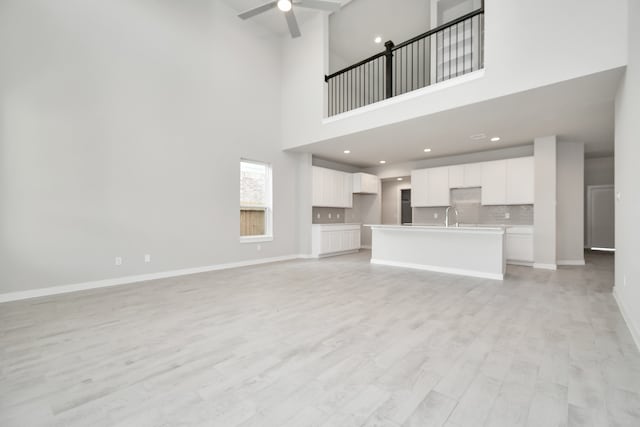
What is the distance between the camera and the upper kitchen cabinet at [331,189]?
7.62 m

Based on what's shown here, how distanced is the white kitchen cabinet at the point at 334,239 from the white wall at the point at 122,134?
5.55 feet

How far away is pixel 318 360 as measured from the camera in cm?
207

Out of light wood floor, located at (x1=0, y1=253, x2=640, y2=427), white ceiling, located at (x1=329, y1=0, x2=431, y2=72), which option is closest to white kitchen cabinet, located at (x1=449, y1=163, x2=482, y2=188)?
white ceiling, located at (x1=329, y1=0, x2=431, y2=72)

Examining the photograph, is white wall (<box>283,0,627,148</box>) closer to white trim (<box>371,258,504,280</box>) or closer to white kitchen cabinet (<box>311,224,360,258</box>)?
white trim (<box>371,258,504,280</box>)

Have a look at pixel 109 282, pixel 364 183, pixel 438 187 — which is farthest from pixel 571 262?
pixel 109 282

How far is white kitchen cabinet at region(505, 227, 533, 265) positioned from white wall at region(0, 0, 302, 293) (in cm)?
559

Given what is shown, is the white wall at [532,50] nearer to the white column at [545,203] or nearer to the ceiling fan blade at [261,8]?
the ceiling fan blade at [261,8]

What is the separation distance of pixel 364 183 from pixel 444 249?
3818 millimetres

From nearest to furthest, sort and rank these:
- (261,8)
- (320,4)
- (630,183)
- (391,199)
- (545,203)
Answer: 1. (630,183)
2. (320,4)
3. (261,8)
4. (545,203)
5. (391,199)

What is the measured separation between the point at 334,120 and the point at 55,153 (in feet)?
14.9

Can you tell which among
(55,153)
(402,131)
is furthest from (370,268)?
(55,153)

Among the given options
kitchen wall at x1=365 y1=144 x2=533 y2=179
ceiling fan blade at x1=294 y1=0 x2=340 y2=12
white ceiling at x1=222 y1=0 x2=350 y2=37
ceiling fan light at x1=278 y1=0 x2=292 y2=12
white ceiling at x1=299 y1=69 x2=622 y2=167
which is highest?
white ceiling at x1=222 y1=0 x2=350 y2=37

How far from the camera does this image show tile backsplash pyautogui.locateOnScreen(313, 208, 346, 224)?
819 centimetres

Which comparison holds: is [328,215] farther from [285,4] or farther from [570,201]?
[570,201]
